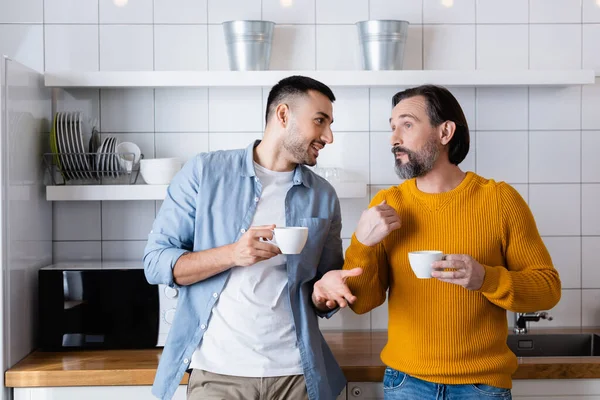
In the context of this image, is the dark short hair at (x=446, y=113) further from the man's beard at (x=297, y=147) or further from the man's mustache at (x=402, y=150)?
the man's beard at (x=297, y=147)

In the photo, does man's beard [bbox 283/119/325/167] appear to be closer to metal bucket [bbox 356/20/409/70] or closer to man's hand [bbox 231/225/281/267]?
man's hand [bbox 231/225/281/267]

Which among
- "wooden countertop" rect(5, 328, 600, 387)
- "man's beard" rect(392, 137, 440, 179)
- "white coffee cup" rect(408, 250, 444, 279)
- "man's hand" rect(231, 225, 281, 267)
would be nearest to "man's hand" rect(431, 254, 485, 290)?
"white coffee cup" rect(408, 250, 444, 279)

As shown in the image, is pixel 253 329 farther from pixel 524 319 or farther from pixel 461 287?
pixel 524 319

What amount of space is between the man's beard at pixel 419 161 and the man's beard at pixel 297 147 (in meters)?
0.23

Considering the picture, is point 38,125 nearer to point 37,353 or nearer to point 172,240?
point 37,353

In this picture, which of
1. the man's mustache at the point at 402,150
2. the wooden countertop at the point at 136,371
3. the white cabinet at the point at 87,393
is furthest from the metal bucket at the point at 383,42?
the white cabinet at the point at 87,393

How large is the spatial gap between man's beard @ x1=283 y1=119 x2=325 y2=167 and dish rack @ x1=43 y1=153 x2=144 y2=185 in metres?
0.90

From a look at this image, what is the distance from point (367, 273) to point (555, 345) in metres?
1.17

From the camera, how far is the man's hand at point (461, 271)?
1.49 metres

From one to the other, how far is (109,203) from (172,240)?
3.06 ft

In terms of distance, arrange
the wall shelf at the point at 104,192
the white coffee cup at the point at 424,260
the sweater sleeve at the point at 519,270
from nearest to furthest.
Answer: the white coffee cup at the point at 424,260 < the sweater sleeve at the point at 519,270 < the wall shelf at the point at 104,192

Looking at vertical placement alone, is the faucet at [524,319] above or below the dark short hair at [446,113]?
below

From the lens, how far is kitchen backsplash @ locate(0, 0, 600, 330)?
8.66 feet

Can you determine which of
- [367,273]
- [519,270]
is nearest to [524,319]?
[519,270]
